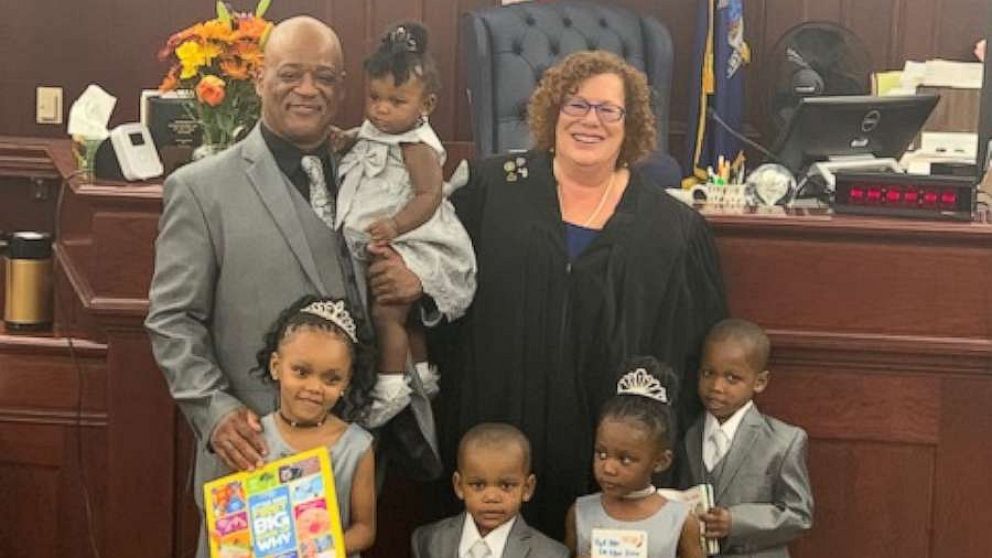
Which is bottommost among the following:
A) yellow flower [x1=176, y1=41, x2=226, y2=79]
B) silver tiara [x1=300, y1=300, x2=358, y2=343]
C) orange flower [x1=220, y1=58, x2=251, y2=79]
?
silver tiara [x1=300, y1=300, x2=358, y2=343]

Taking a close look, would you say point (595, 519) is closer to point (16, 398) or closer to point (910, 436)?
point (910, 436)

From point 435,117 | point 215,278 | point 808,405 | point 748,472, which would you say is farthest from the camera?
point 435,117

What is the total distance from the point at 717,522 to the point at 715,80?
10.3 ft

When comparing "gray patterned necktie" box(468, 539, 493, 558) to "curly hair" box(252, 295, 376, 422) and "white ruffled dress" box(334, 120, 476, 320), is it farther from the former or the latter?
"white ruffled dress" box(334, 120, 476, 320)

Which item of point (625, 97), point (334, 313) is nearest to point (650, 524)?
point (334, 313)

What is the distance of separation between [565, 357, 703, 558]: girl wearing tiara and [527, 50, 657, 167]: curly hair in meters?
0.45

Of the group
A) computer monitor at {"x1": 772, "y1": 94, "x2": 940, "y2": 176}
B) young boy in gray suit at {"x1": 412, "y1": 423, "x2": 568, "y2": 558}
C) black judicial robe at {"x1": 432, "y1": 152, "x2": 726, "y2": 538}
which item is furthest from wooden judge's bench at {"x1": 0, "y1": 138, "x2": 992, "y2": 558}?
computer monitor at {"x1": 772, "y1": 94, "x2": 940, "y2": 176}

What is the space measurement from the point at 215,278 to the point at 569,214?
707mm

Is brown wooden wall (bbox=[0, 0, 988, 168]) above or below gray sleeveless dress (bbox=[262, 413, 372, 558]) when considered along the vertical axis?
above

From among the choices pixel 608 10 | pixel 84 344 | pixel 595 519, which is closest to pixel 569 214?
pixel 595 519

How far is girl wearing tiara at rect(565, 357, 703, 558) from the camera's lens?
2.89 m

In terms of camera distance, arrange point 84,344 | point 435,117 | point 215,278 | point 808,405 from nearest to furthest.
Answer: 1. point 215,278
2. point 808,405
3. point 84,344
4. point 435,117

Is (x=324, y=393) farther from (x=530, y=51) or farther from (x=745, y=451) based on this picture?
(x=530, y=51)

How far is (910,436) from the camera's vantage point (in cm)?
322
